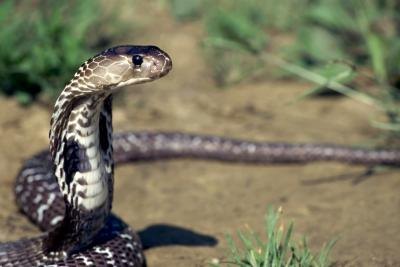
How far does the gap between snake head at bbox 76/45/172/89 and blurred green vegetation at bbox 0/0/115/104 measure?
3.67 m

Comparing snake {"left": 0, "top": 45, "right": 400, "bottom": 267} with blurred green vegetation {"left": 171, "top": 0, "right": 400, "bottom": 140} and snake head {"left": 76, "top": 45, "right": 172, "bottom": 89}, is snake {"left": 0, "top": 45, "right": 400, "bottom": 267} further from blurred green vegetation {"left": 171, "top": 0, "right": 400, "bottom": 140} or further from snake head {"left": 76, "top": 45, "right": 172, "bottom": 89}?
blurred green vegetation {"left": 171, "top": 0, "right": 400, "bottom": 140}

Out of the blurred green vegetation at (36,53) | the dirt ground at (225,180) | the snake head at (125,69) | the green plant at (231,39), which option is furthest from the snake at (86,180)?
the green plant at (231,39)

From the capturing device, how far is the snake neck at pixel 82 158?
3.72m

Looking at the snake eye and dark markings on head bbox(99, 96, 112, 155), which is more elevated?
the snake eye

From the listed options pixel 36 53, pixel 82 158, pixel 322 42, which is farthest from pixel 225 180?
pixel 322 42

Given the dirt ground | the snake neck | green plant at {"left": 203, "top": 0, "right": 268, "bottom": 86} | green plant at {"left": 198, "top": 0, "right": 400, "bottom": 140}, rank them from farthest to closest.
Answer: green plant at {"left": 203, "top": 0, "right": 268, "bottom": 86}
green plant at {"left": 198, "top": 0, "right": 400, "bottom": 140}
the dirt ground
the snake neck

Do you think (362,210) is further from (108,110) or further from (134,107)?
(134,107)

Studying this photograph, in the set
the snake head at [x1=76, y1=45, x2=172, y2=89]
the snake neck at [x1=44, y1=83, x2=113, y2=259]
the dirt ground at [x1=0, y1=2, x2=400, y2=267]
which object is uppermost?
the snake head at [x1=76, y1=45, x2=172, y2=89]

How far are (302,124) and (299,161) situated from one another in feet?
3.21

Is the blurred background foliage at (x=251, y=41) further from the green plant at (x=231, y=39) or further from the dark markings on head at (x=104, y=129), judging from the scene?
the dark markings on head at (x=104, y=129)

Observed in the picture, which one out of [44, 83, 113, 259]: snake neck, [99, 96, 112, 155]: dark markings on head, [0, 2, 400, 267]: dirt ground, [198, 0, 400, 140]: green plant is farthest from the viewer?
[198, 0, 400, 140]: green plant

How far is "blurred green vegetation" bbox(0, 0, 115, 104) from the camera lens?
7.15 meters

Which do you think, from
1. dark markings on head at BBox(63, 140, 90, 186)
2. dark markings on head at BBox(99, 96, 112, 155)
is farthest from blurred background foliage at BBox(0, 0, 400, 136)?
dark markings on head at BBox(63, 140, 90, 186)

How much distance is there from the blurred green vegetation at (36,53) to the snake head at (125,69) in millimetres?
3671
